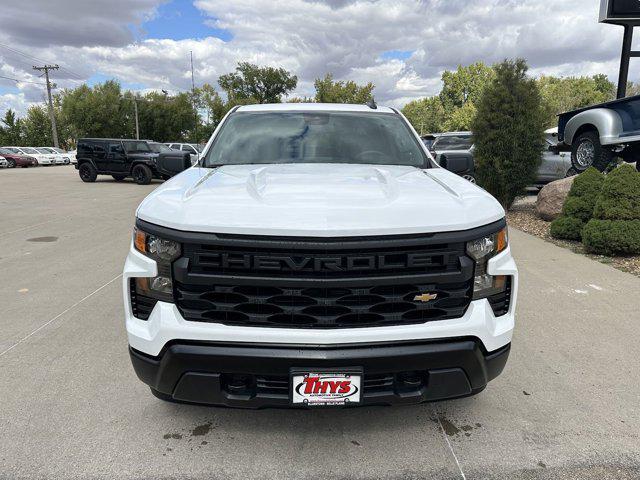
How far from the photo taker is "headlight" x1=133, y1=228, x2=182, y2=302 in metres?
2.19

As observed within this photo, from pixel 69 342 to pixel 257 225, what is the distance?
8.54ft

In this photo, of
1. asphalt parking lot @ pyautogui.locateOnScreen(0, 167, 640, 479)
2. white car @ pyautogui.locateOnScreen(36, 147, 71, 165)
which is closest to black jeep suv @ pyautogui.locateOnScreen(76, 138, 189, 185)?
asphalt parking lot @ pyautogui.locateOnScreen(0, 167, 640, 479)

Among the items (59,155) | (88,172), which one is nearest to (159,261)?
(88,172)

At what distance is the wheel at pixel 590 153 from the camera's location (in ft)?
31.3

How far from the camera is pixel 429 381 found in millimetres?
2215

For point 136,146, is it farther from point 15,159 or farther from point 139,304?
point 15,159

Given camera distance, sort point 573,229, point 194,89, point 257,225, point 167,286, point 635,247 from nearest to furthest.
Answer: point 257,225
point 167,286
point 635,247
point 573,229
point 194,89

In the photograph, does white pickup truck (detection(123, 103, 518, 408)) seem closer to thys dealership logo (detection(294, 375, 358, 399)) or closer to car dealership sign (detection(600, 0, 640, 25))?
thys dealership logo (detection(294, 375, 358, 399))

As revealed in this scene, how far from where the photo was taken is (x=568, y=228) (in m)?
7.72

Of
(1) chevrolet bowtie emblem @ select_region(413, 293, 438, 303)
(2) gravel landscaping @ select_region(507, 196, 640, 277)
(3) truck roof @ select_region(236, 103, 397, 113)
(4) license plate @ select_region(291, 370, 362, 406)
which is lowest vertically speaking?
(2) gravel landscaping @ select_region(507, 196, 640, 277)

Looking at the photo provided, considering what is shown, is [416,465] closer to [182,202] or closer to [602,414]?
[602,414]

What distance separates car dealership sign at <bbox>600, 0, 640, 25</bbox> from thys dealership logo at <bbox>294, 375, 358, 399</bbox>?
11329mm

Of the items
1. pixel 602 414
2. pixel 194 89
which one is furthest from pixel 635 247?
pixel 194 89

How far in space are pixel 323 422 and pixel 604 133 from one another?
9046 millimetres
